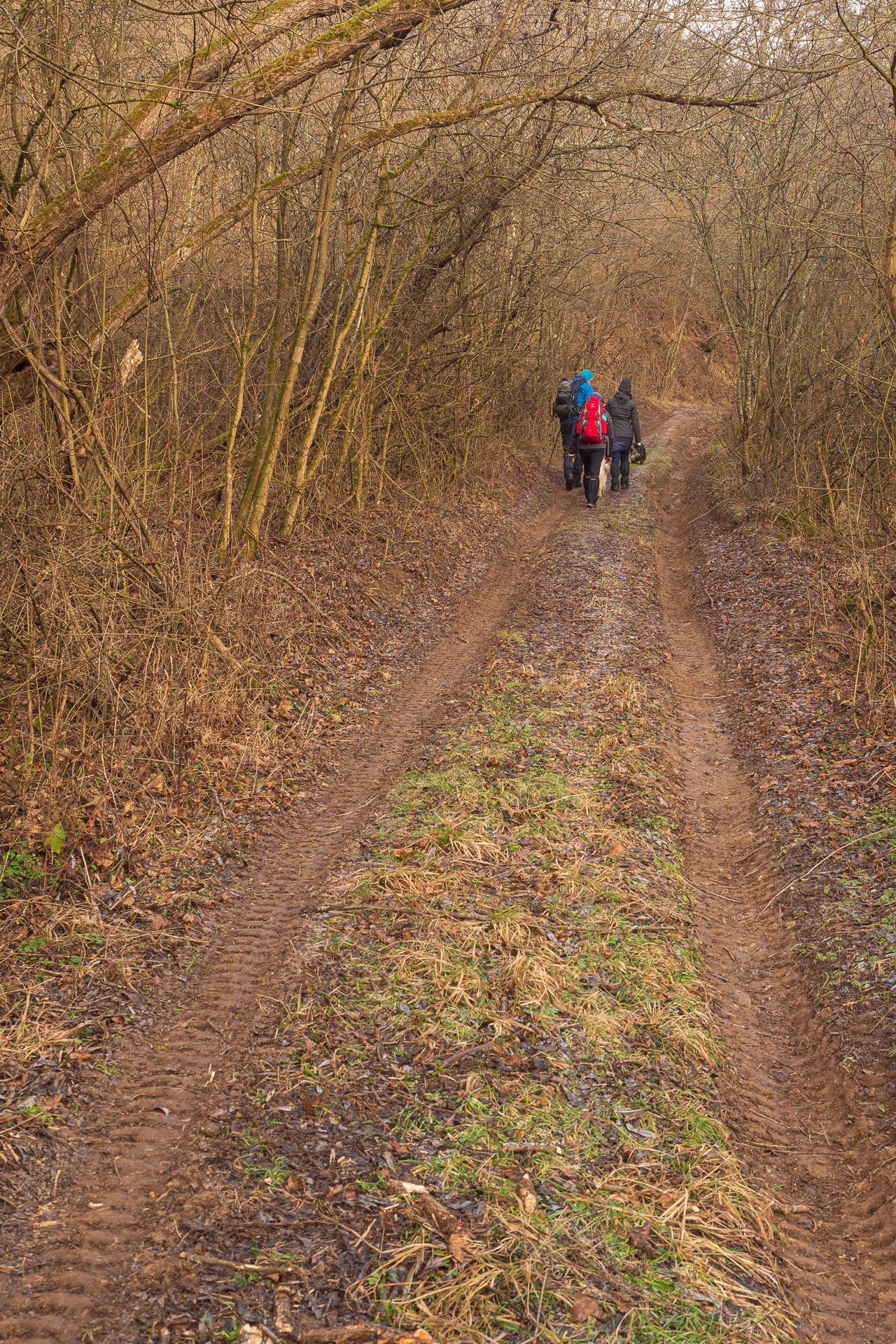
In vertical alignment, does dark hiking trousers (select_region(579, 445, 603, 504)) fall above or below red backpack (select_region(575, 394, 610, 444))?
below

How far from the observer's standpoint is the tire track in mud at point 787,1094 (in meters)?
3.38

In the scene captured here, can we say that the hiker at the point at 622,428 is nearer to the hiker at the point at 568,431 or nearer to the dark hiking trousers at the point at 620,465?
the dark hiking trousers at the point at 620,465

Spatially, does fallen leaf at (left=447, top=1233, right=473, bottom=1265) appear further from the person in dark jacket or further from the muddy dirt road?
the person in dark jacket

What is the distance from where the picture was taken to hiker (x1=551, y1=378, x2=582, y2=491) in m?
17.5

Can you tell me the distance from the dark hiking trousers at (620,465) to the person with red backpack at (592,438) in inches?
54.2

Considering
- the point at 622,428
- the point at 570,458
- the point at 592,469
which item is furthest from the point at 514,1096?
the point at 570,458

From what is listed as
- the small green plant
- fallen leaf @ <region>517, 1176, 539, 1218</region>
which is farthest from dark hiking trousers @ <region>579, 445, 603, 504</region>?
fallen leaf @ <region>517, 1176, 539, 1218</region>

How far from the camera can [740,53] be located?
26.4 ft

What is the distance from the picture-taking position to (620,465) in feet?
60.4

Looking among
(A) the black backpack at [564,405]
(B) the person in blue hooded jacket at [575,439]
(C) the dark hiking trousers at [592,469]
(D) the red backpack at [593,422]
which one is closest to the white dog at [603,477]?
(C) the dark hiking trousers at [592,469]

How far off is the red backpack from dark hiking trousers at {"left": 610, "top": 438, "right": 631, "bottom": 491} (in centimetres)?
216

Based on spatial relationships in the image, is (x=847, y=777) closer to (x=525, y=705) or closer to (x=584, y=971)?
(x=525, y=705)

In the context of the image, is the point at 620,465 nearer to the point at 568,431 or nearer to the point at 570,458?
the point at 570,458

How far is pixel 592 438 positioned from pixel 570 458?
8.78 ft
